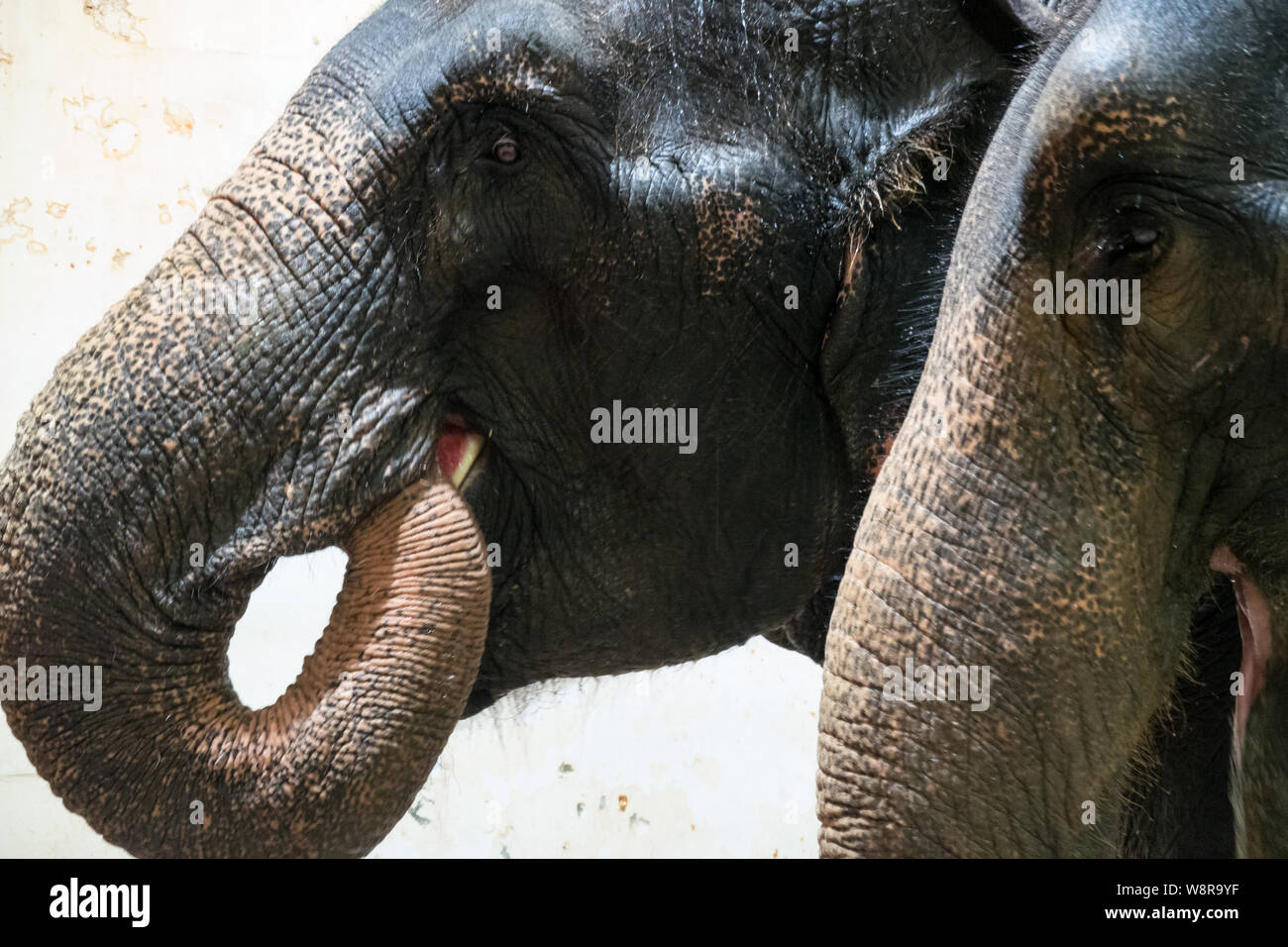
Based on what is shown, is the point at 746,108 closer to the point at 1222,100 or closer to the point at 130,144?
the point at 1222,100

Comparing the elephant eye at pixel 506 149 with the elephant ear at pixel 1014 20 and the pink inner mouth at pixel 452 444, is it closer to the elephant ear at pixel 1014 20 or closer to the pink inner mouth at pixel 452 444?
the pink inner mouth at pixel 452 444

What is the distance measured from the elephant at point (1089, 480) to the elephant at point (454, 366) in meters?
0.37

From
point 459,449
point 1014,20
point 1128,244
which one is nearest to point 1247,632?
point 1128,244

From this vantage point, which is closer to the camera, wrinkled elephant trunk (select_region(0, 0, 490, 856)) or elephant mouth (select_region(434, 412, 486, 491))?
wrinkled elephant trunk (select_region(0, 0, 490, 856))

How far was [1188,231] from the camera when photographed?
2.85ft

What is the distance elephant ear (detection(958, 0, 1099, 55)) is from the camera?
4.15 ft

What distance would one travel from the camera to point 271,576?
2865 mm

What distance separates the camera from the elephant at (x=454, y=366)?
4.12 feet

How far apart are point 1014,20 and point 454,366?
1.86ft

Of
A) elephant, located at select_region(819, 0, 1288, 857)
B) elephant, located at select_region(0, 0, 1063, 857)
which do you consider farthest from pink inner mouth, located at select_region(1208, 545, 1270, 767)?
elephant, located at select_region(0, 0, 1063, 857)

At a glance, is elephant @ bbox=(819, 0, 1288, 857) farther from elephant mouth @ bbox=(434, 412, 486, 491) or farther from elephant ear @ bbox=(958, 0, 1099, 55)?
elephant mouth @ bbox=(434, 412, 486, 491)

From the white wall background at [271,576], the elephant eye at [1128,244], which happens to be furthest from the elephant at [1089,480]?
the white wall background at [271,576]

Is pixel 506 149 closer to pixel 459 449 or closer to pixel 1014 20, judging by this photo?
pixel 459 449

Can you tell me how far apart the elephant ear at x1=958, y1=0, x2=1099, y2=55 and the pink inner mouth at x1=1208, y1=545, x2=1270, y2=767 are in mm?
488
